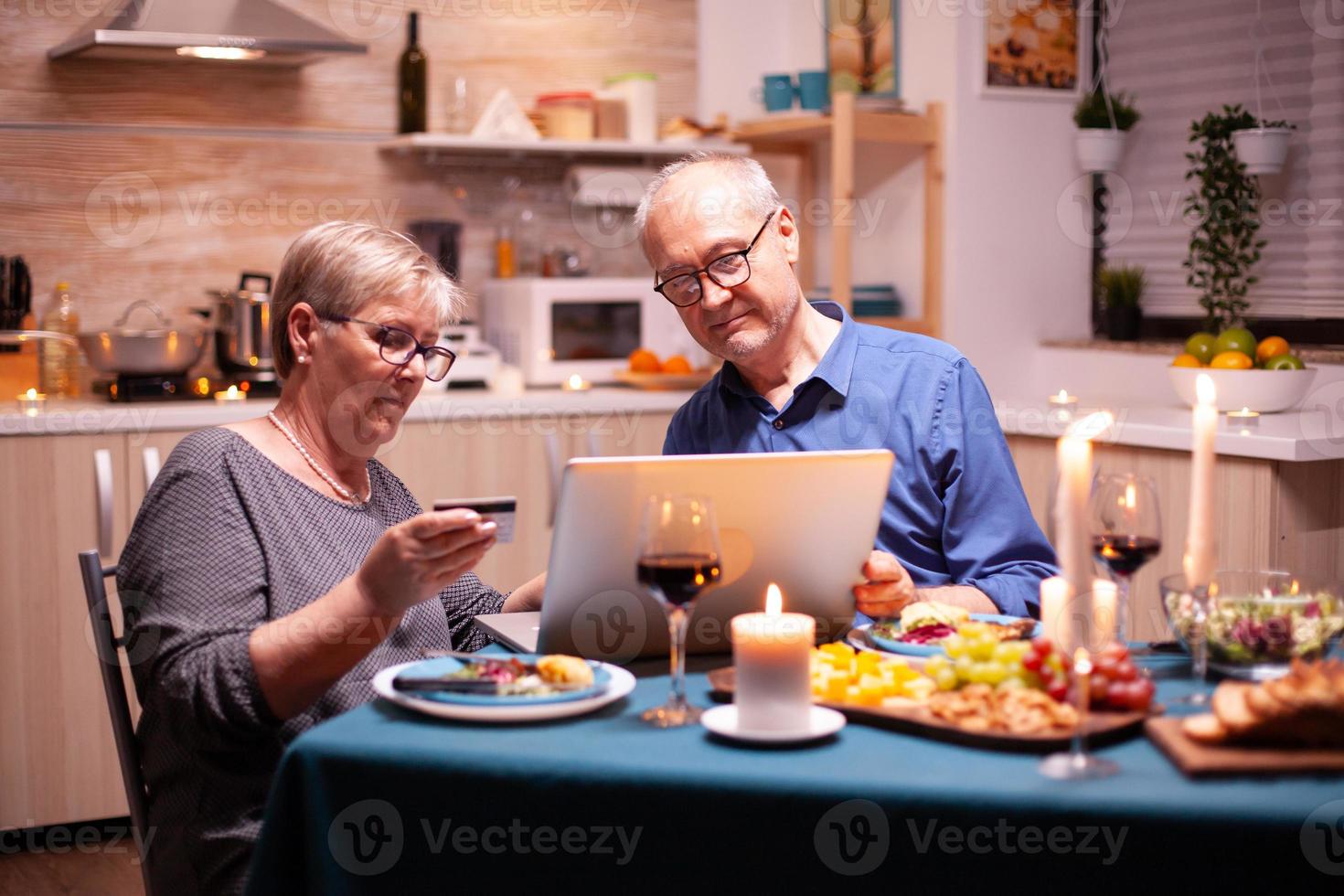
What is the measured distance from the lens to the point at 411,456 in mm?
3553

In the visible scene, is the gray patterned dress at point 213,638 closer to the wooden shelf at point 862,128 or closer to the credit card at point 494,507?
the credit card at point 494,507

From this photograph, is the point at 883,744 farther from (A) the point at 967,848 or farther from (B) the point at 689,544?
(B) the point at 689,544

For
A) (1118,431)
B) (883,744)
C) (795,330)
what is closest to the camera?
(883,744)

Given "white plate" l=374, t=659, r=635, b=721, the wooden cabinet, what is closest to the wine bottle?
the wooden cabinet

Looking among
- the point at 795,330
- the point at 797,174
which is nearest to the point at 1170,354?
the point at 797,174

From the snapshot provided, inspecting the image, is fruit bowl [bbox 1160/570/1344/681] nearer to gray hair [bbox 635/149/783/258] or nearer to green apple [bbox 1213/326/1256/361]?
gray hair [bbox 635/149/783/258]

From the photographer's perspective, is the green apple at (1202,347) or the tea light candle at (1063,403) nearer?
the green apple at (1202,347)

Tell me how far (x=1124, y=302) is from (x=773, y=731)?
10.1 feet

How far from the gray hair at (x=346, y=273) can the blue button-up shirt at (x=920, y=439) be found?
58 centimetres

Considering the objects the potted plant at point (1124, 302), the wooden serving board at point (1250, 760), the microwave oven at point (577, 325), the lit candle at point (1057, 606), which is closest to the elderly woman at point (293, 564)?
the lit candle at point (1057, 606)

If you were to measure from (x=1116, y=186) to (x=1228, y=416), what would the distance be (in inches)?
49.9

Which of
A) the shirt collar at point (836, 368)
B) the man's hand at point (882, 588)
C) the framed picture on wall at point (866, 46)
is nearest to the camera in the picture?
the man's hand at point (882, 588)

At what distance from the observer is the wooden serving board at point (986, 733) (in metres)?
1.16

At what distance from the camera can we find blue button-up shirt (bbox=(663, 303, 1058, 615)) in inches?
79.1
